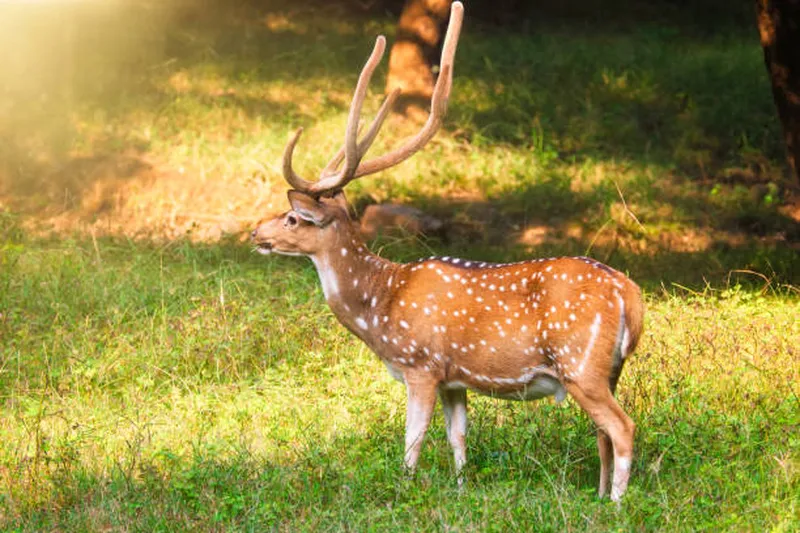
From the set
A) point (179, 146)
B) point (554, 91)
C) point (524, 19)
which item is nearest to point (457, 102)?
point (554, 91)

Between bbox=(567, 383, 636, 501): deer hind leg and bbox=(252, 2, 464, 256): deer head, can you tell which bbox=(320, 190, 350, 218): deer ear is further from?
bbox=(567, 383, 636, 501): deer hind leg

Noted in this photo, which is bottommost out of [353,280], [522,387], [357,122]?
[522,387]

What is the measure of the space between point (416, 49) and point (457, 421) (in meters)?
9.22

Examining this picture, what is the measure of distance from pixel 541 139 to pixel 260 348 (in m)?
6.45

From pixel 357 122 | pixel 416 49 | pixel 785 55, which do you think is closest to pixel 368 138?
pixel 357 122

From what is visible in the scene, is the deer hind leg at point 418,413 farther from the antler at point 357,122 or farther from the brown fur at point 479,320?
the antler at point 357,122

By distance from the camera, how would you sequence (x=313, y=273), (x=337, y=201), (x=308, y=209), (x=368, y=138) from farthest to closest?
(x=313, y=273) → (x=368, y=138) → (x=337, y=201) → (x=308, y=209)

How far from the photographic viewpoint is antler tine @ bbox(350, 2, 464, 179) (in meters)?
6.42

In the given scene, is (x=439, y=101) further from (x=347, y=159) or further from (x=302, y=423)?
(x=302, y=423)

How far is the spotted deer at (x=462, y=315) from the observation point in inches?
220

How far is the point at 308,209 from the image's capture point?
20.9 ft

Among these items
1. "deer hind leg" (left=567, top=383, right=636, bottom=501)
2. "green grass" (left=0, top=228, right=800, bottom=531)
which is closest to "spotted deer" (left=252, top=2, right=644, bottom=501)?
"deer hind leg" (left=567, top=383, right=636, bottom=501)

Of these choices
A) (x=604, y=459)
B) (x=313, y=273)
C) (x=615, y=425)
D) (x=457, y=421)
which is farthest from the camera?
(x=313, y=273)

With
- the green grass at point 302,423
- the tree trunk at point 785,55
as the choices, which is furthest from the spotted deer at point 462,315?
the tree trunk at point 785,55
